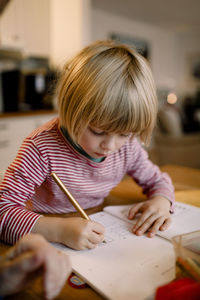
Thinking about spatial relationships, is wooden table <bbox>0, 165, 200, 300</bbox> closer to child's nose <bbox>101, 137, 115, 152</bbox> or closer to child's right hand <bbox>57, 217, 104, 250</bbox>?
child's right hand <bbox>57, 217, 104, 250</bbox>

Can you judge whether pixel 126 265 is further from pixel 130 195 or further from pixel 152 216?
pixel 130 195

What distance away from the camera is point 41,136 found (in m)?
0.69

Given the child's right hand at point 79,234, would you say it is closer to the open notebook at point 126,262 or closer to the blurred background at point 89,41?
the open notebook at point 126,262

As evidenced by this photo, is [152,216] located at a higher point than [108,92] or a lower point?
lower

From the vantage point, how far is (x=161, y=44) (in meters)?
6.51

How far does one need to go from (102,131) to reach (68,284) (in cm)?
32

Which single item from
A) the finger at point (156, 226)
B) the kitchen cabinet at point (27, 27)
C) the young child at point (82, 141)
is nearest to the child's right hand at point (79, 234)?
the young child at point (82, 141)

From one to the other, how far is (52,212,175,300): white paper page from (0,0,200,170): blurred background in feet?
1.22

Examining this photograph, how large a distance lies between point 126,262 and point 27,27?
9.49ft

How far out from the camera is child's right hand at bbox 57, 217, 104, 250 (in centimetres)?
48

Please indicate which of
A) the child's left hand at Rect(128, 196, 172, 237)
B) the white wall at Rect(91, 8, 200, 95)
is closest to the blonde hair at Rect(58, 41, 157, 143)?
the child's left hand at Rect(128, 196, 172, 237)

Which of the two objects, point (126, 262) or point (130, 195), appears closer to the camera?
point (126, 262)

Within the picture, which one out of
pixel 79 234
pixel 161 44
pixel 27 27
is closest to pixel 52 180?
pixel 79 234

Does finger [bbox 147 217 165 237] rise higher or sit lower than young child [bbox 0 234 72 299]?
lower
